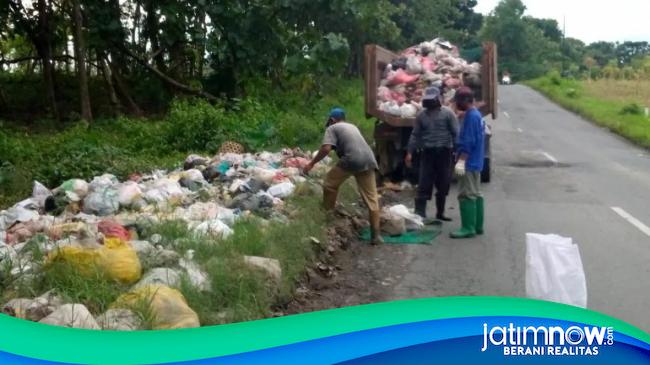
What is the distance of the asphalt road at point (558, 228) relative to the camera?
7.78 m

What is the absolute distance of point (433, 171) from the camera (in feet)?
36.3

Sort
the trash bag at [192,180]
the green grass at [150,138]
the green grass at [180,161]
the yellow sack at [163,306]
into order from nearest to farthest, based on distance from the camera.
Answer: the yellow sack at [163,306], the green grass at [180,161], the trash bag at [192,180], the green grass at [150,138]

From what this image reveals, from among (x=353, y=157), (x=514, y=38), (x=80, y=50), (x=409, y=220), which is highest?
(x=514, y=38)

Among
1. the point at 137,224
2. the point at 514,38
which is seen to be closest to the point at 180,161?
the point at 137,224

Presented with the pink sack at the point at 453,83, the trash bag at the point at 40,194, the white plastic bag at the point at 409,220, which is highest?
the pink sack at the point at 453,83

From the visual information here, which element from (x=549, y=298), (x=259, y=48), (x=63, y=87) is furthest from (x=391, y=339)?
(x=63, y=87)

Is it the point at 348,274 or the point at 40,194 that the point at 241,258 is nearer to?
the point at 348,274

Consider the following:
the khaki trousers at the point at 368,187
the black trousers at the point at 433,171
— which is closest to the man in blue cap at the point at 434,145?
the black trousers at the point at 433,171

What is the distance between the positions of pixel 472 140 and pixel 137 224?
4062 mm

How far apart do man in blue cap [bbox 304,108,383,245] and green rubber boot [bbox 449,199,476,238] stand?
3.26 feet

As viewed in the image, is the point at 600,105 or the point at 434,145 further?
the point at 600,105

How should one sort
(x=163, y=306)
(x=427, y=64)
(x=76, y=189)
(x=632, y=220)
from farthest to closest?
(x=427, y=64) < (x=632, y=220) < (x=76, y=189) < (x=163, y=306)

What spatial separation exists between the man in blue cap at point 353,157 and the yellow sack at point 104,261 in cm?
354

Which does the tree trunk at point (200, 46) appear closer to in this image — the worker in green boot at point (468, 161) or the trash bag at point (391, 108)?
the trash bag at point (391, 108)
